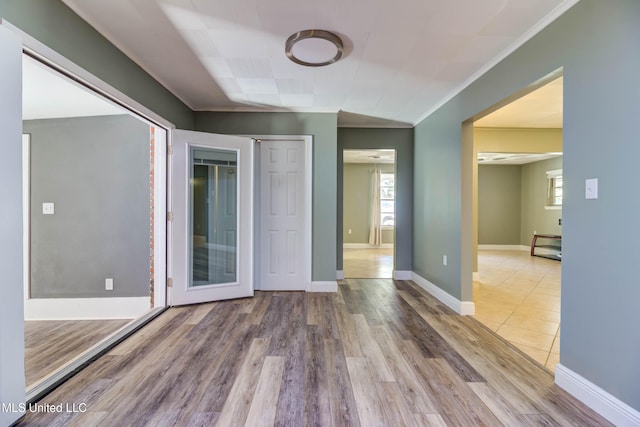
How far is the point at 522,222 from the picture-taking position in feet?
26.8

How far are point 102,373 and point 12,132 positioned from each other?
154 centimetres

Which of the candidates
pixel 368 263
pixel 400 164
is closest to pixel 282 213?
pixel 400 164

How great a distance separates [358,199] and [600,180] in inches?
267

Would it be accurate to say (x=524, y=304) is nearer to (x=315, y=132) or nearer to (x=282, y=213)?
(x=282, y=213)

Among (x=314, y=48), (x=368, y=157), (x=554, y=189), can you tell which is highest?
(x=368, y=157)

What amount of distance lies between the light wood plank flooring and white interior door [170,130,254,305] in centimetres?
76

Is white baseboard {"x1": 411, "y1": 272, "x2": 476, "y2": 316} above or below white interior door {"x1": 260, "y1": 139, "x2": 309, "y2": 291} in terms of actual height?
below

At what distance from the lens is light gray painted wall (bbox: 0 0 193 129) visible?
4.95ft

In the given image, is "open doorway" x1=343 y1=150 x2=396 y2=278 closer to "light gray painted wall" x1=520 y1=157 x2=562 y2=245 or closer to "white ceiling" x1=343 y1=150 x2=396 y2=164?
"white ceiling" x1=343 y1=150 x2=396 y2=164

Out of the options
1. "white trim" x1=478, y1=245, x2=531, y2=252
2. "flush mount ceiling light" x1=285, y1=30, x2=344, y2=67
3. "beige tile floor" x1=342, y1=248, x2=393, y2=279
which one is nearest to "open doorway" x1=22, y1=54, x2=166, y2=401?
"flush mount ceiling light" x1=285, y1=30, x2=344, y2=67

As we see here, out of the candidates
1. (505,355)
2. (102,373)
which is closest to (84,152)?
(102,373)

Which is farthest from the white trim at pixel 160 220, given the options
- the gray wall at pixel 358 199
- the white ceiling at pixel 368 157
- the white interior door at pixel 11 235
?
the gray wall at pixel 358 199

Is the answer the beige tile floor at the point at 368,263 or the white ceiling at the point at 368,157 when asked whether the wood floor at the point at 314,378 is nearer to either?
the beige tile floor at the point at 368,263

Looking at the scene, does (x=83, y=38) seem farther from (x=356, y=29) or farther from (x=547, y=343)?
(x=547, y=343)
